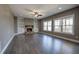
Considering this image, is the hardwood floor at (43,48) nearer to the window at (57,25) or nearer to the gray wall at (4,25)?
the gray wall at (4,25)

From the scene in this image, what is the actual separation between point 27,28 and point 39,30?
1850 millimetres

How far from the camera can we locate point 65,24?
7.06 metres

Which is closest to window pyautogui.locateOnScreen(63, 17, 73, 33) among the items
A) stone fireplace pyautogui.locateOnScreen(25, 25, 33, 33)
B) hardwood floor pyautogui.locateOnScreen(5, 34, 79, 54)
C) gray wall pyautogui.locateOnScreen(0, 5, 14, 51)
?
hardwood floor pyautogui.locateOnScreen(5, 34, 79, 54)

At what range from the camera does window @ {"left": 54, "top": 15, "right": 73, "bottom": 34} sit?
643 centimetres

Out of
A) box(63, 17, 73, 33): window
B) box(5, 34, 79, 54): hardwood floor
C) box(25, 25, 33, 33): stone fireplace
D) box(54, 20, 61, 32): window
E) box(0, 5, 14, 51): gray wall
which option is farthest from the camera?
box(25, 25, 33, 33): stone fireplace

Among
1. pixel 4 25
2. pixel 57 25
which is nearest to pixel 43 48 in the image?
pixel 4 25

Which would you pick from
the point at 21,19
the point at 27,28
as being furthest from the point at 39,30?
the point at 21,19

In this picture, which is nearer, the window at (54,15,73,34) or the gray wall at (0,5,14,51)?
the gray wall at (0,5,14,51)

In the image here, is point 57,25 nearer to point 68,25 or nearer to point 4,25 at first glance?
point 68,25

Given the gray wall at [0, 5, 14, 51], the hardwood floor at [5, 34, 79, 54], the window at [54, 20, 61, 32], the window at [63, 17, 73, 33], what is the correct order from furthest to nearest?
the window at [54, 20, 61, 32] < the window at [63, 17, 73, 33] < the hardwood floor at [5, 34, 79, 54] < the gray wall at [0, 5, 14, 51]

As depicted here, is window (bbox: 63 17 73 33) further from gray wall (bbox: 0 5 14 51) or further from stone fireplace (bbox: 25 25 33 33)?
stone fireplace (bbox: 25 25 33 33)

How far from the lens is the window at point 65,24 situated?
6426 mm

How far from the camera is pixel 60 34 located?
7.61m
